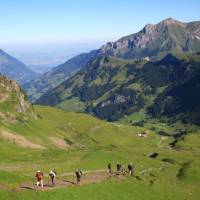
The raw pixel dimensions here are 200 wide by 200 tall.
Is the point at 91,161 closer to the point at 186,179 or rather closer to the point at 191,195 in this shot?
the point at 186,179

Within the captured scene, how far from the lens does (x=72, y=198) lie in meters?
71.1

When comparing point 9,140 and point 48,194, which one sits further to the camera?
point 9,140

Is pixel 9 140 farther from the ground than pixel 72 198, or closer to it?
closer to it

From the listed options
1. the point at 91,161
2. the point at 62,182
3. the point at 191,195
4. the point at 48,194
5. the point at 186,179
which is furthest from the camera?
the point at 91,161

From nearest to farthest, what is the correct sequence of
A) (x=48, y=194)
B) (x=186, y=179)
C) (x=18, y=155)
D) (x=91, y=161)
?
(x=48, y=194), (x=186, y=179), (x=91, y=161), (x=18, y=155)

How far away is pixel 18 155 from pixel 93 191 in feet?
242

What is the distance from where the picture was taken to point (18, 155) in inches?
5778

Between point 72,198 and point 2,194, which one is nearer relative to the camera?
point 2,194

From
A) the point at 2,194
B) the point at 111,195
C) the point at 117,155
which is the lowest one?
the point at 117,155

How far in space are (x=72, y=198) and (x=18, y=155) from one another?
259ft

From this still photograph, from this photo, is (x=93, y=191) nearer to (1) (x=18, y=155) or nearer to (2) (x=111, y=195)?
(2) (x=111, y=195)

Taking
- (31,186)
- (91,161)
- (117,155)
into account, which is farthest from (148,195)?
(117,155)

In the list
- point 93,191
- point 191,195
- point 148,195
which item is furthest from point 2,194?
point 191,195

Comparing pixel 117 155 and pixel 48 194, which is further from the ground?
pixel 48 194
